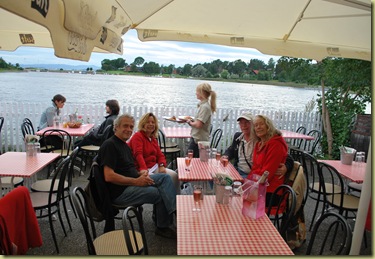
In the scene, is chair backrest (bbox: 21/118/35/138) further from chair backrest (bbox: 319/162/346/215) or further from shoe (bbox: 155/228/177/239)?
chair backrest (bbox: 319/162/346/215)

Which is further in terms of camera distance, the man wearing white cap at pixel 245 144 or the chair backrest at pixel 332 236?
the man wearing white cap at pixel 245 144

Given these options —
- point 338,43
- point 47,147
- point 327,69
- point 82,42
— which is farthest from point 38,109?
point 327,69

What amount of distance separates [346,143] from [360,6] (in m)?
5.81

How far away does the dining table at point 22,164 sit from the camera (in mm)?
2934

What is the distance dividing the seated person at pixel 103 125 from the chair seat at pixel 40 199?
7.02 ft

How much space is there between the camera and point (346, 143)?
23.6 ft

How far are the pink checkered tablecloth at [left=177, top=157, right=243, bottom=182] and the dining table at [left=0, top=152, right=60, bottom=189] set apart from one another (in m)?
1.56

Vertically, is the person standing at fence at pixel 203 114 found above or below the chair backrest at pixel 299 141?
above

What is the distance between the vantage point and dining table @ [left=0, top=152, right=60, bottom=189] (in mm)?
2934

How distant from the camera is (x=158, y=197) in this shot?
2.99 m

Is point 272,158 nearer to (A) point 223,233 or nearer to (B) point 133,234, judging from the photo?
(A) point 223,233

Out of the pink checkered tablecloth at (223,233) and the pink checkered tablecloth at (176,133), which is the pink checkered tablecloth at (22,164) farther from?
the pink checkered tablecloth at (176,133)

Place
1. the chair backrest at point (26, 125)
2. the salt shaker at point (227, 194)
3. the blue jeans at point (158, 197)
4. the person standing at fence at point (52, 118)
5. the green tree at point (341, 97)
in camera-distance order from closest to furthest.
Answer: the salt shaker at point (227, 194) → the blue jeans at point (158, 197) → the chair backrest at point (26, 125) → the person standing at fence at point (52, 118) → the green tree at point (341, 97)

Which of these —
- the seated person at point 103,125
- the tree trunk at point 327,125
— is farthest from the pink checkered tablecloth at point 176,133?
the tree trunk at point 327,125
